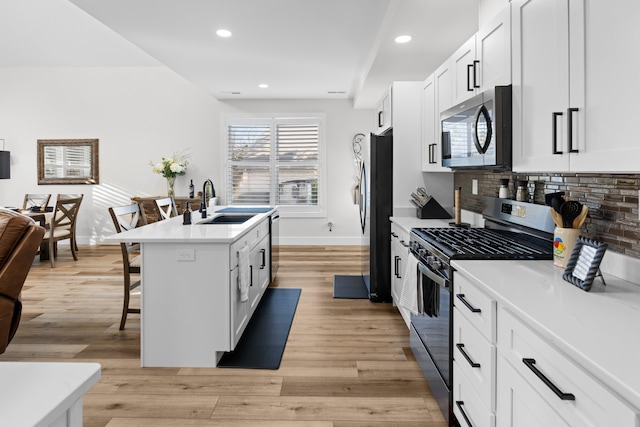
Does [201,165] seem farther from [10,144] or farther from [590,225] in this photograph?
[590,225]

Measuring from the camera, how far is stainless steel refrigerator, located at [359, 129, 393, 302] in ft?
13.1

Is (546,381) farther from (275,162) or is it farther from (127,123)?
(127,123)

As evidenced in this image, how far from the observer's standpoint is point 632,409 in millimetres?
798

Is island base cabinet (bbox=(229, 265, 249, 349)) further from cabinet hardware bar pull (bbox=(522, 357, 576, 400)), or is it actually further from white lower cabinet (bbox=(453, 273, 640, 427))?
cabinet hardware bar pull (bbox=(522, 357, 576, 400))

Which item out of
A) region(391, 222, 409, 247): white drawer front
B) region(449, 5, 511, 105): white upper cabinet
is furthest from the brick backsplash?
region(391, 222, 409, 247): white drawer front

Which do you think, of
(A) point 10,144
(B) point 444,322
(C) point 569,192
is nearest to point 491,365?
(B) point 444,322

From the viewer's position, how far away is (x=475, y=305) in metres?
1.65

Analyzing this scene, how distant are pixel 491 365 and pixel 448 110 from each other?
1.88 m

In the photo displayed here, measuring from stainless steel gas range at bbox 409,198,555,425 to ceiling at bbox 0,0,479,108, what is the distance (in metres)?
1.62

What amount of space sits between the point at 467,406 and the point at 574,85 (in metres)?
1.32

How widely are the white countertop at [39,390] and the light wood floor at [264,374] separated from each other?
158 centimetres

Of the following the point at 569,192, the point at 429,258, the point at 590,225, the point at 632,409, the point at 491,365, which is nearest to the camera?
the point at 632,409

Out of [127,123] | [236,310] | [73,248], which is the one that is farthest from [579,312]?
[127,123]

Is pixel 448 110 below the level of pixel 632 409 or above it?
above
